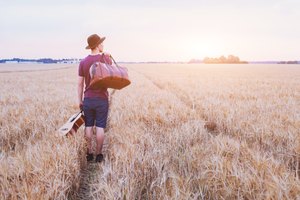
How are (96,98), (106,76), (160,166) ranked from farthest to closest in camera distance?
(96,98) < (106,76) < (160,166)

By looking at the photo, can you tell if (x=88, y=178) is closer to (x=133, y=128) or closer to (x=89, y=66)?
(x=89, y=66)

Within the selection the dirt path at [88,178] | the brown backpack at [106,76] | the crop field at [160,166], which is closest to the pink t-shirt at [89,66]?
the brown backpack at [106,76]

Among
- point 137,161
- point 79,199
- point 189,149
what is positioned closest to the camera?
point 79,199

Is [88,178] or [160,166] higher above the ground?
[160,166]

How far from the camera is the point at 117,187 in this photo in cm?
262

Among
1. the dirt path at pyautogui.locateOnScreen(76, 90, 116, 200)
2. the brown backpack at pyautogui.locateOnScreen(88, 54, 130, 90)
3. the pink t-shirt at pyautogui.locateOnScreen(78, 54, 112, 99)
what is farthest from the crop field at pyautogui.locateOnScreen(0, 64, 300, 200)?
the brown backpack at pyautogui.locateOnScreen(88, 54, 130, 90)

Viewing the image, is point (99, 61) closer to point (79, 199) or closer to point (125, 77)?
point (125, 77)

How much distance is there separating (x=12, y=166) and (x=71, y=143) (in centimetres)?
99

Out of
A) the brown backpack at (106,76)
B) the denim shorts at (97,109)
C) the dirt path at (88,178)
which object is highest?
the brown backpack at (106,76)

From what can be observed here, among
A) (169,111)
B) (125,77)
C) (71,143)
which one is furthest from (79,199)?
(169,111)

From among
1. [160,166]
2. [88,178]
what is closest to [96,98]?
[88,178]

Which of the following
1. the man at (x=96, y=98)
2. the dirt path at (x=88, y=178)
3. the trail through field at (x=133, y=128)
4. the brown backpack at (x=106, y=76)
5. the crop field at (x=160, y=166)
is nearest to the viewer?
the crop field at (x=160, y=166)

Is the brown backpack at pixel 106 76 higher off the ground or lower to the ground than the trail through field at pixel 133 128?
higher

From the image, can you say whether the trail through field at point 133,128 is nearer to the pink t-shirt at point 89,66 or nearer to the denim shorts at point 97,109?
the denim shorts at point 97,109
